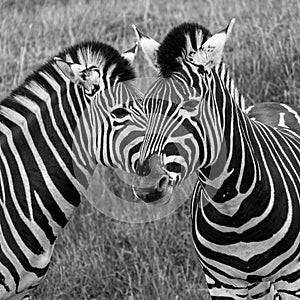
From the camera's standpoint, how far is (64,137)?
4.78 meters

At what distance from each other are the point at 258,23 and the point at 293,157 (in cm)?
434

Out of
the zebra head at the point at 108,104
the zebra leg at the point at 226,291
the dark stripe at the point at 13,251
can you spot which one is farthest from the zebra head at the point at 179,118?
the dark stripe at the point at 13,251

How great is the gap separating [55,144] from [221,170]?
1045mm

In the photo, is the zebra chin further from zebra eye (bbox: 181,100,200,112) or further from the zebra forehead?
the zebra forehead

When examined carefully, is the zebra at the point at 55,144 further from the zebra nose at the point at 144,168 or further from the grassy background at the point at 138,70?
the grassy background at the point at 138,70

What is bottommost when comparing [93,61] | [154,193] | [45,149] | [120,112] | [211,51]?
[154,193]

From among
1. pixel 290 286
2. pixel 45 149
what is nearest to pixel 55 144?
pixel 45 149

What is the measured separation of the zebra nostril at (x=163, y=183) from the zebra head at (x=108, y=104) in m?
0.67

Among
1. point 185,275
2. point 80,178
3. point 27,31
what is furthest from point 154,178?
point 27,31

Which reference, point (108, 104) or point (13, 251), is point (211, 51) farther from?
point (13, 251)

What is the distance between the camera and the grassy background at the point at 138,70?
6.69 meters

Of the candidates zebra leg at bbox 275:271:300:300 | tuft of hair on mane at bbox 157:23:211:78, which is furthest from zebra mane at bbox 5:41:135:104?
zebra leg at bbox 275:271:300:300

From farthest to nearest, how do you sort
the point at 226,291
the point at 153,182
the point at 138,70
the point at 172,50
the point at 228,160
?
the point at 138,70 → the point at 226,291 → the point at 228,160 → the point at 172,50 → the point at 153,182

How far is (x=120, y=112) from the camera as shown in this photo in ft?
15.2
